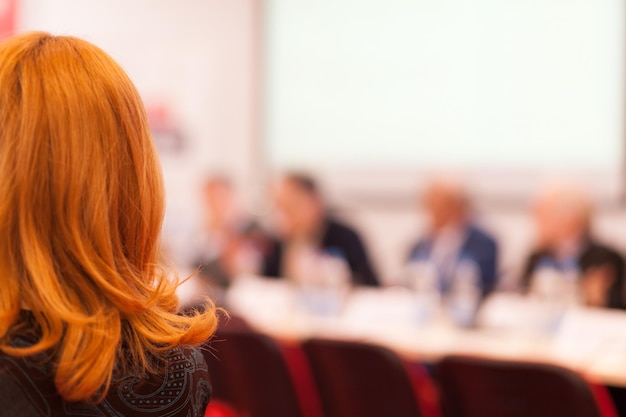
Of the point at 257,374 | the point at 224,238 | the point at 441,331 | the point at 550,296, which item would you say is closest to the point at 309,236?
the point at 224,238

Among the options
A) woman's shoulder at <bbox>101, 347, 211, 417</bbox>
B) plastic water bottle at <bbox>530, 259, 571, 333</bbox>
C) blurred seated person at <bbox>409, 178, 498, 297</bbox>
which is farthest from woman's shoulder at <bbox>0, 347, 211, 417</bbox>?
blurred seated person at <bbox>409, 178, 498, 297</bbox>

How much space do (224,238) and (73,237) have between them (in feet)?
19.7

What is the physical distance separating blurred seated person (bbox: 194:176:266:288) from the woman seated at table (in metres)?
3.82

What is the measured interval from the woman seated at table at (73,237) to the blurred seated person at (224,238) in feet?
12.5

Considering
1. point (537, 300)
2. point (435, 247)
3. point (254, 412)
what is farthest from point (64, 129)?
point (435, 247)

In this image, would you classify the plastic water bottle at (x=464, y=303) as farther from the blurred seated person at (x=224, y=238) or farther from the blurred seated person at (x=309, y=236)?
the blurred seated person at (x=224, y=238)

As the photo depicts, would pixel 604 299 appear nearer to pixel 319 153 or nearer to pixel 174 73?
pixel 319 153

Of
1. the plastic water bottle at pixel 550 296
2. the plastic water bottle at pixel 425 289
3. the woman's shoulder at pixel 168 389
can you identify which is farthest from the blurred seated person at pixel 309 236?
the woman's shoulder at pixel 168 389

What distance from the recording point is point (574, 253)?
4.92 metres

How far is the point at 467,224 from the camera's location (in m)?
5.80

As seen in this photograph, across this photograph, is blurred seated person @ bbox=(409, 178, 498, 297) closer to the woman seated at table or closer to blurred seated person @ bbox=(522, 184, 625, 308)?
blurred seated person @ bbox=(522, 184, 625, 308)

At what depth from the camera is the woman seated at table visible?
1.16 meters

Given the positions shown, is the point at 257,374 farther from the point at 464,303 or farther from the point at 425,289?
the point at 425,289

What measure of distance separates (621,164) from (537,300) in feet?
8.61
